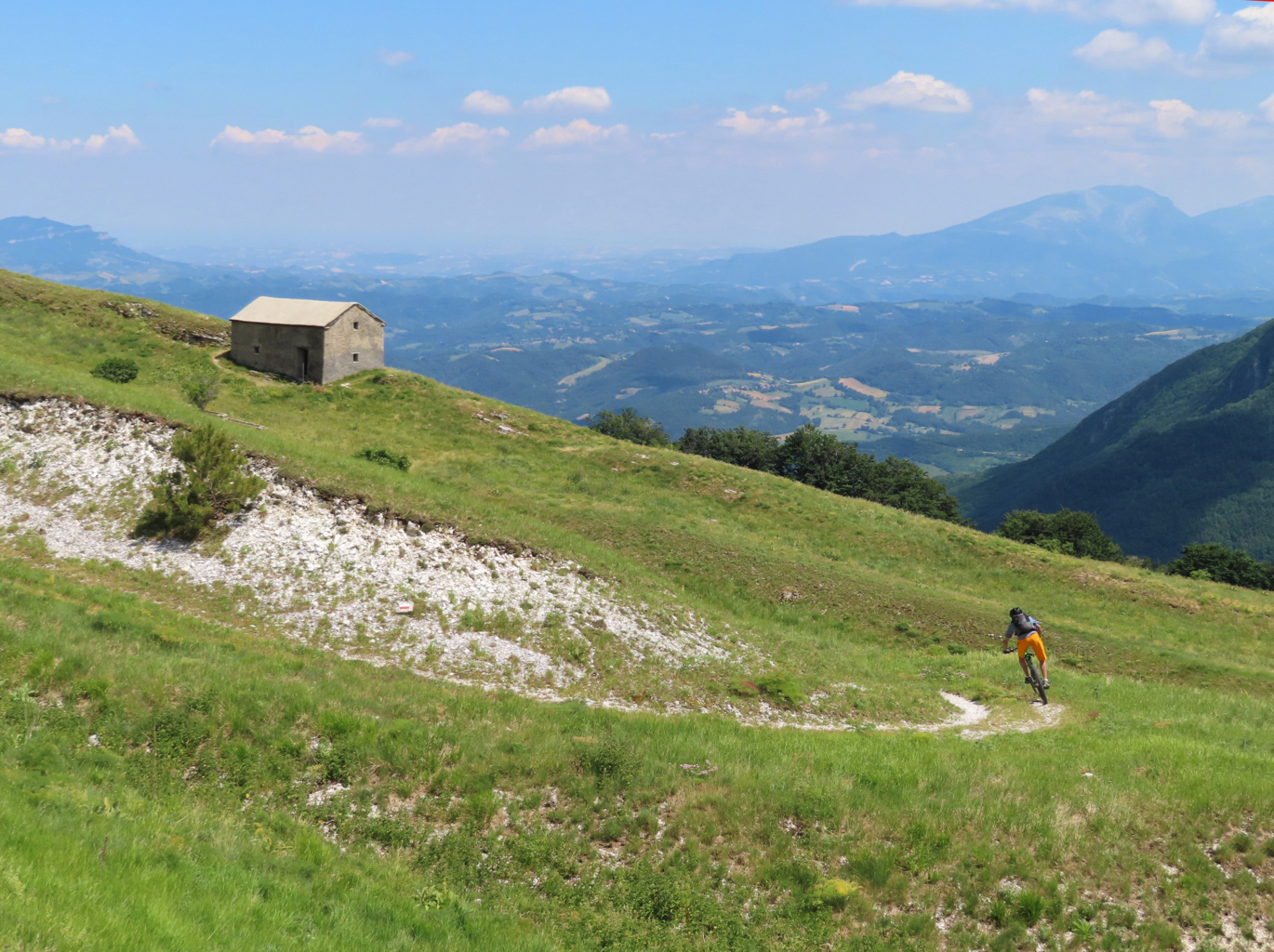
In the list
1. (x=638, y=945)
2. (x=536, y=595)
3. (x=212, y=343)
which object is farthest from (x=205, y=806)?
(x=212, y=343)

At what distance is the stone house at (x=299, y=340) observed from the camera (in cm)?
5928

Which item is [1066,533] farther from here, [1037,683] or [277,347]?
[277,347]

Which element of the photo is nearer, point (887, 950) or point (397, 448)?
point (887, 950)

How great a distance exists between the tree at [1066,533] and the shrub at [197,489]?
65573 mm

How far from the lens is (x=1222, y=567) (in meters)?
63.7

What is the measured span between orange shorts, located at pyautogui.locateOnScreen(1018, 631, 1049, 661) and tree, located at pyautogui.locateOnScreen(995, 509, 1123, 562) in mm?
48062

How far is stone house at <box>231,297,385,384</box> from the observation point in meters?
59.3

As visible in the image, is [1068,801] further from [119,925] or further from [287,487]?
[287,487]

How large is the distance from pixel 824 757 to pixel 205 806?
44.6ft

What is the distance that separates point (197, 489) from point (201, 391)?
21.6m

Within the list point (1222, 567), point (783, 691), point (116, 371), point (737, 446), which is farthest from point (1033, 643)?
point (737, 446)

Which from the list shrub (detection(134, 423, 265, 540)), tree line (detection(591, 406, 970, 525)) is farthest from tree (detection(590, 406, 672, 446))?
shrub (detection(134, 423, 265, 540))

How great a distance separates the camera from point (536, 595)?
29.7 meters

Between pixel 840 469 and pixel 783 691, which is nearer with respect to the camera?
pixel 783 691
